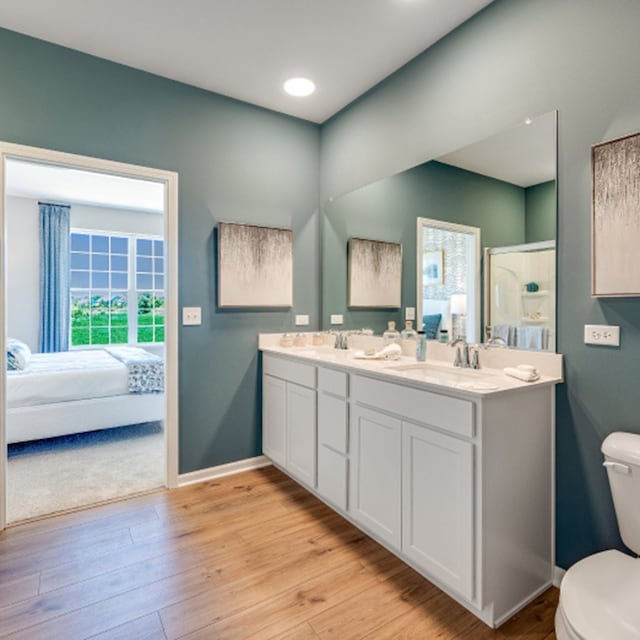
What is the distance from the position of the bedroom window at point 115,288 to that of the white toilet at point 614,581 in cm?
607

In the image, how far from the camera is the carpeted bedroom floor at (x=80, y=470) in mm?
2586

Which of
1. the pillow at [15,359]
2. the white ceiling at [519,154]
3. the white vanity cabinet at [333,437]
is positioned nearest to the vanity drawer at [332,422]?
the white vanity cabinet at [333,437]

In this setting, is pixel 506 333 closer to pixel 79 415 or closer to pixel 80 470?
pixel 80 470

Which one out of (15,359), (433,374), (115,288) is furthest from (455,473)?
(115,288)

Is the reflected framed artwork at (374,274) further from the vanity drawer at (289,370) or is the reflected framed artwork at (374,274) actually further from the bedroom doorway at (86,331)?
the bedroom doorway at (86,331)

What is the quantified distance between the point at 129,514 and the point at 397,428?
171cm

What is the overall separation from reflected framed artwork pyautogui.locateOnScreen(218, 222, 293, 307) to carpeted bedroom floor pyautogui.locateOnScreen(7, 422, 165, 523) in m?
1.41

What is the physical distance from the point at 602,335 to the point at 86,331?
621 cm

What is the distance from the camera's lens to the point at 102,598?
1.72 m

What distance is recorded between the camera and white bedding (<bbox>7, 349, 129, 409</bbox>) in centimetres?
338

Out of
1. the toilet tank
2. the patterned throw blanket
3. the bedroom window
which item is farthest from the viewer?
the bedroom window

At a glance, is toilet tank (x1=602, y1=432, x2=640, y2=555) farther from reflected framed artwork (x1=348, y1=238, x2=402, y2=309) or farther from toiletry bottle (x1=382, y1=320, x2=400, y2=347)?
reflected framed artwork (x1=348, y1=238, x2=402, y2=309)

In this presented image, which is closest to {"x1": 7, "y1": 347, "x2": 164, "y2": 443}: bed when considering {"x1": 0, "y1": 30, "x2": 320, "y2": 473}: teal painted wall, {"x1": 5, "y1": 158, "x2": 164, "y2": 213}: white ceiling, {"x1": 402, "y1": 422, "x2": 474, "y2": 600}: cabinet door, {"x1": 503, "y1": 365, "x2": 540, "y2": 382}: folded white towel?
{"x1": 0, "y1": 30, "x2": 320, "y2": 473}: teal painted wall

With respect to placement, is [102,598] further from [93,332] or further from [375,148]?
[93,332]
